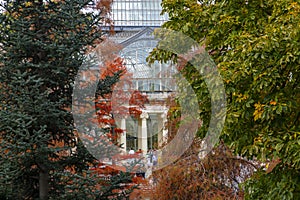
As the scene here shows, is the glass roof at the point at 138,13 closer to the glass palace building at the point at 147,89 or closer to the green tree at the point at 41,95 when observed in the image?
the glass palace building at the point at 147,89

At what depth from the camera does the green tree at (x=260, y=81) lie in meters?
5.44

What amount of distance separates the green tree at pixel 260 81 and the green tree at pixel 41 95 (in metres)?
2.25

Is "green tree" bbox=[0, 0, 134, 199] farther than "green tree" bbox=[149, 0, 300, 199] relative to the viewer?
Yes

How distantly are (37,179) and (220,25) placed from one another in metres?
4.53

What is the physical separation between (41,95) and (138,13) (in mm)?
25409

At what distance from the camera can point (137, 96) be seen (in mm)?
12070

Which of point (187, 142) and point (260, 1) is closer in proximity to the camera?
point (260, 1)

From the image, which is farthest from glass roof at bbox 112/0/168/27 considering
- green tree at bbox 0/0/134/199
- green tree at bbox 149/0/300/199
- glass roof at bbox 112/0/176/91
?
green tree at bbox 149/0/300/199

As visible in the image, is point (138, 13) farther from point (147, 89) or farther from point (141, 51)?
point (147, 89)

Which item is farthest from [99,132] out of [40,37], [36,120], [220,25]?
[220,25]

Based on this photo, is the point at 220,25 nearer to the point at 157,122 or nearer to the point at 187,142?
the point at 187,142

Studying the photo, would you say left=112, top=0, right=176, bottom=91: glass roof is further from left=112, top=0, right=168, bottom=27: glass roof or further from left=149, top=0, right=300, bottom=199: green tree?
left=149, top=0, right=300, bottom=199: green tree

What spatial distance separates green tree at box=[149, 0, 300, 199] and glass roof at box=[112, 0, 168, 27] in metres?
→ 24.8

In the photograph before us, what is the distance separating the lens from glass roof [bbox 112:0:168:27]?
31516 mm
